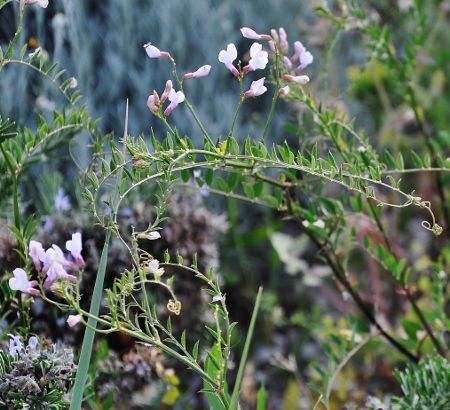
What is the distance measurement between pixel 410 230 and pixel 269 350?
0.81 meters

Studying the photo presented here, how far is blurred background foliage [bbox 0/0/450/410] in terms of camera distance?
1.94 m

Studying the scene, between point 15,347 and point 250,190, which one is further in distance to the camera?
point 250,190

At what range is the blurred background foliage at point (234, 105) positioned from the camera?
194 centimetres

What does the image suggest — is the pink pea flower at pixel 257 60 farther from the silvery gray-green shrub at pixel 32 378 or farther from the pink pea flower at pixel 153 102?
the silvery gray-green shrub at pixel 32 378

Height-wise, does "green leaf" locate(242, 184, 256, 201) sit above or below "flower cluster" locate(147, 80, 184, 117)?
below

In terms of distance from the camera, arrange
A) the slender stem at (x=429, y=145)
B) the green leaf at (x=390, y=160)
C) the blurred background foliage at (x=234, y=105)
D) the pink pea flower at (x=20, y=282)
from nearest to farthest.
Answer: the pink pea flower at (x=20, y=282) → the green leaf at (x=390, y=160) → the slender stem at (x=429, y=145) → the blurred background foliage at (x=234, y=105)

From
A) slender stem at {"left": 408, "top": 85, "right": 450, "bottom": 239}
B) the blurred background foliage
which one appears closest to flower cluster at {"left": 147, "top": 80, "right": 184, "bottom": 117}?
slender stem at {"left": 408, "top": 85, "right": 450, "bottom": 239}

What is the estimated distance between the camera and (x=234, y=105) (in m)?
2.54

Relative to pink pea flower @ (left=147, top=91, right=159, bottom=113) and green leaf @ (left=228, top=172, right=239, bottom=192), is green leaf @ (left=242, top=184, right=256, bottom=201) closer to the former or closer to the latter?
green leaf @ (left=228, top=172, right=239, bottom=192)

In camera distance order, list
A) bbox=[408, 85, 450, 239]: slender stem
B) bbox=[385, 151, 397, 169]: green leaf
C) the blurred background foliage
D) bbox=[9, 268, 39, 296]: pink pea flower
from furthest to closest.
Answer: the blurred background foliage → bbox=[408, 85, 450, 239]: slender stem → bbox=[385, 151, 397, 169]: green leaf → bbox=[9, 268, 39, 296]: pink pea flower

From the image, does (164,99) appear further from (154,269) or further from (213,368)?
(213,368)

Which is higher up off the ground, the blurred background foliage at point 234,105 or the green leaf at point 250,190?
the green leaf at point 250,190

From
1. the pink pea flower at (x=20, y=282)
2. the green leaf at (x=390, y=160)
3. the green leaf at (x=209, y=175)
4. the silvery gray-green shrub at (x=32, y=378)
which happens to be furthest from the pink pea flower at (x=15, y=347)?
the green leaf at (x=390, y=160)

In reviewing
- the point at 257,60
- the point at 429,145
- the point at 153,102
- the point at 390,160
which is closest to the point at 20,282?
the point at 153,102
